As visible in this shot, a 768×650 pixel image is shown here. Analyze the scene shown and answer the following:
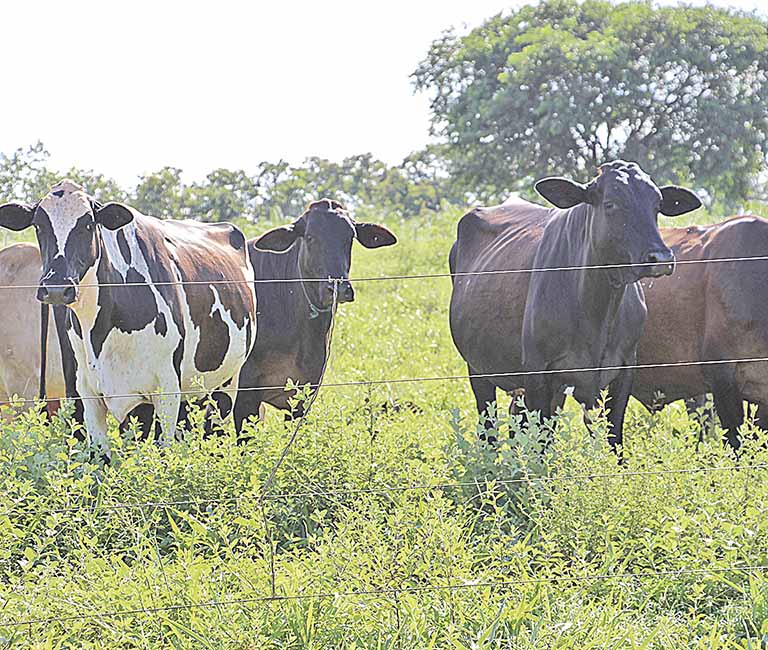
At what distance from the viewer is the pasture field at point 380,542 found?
3865 millimetres

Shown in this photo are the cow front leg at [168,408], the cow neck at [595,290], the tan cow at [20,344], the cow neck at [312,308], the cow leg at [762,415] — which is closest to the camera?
the cow front leg at [168,408]

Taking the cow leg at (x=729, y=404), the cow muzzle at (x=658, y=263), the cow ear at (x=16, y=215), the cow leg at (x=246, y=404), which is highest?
the cow ear at (x=16, y=215)

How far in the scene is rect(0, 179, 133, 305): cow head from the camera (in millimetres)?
5293

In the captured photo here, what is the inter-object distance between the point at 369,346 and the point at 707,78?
19021mm

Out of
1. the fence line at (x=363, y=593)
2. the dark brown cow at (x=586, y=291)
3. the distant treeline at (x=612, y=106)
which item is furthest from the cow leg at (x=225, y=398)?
the distant treeline at (x=612, y=106)

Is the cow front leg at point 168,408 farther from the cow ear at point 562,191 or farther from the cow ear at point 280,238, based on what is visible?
the cow ear at point 562,191

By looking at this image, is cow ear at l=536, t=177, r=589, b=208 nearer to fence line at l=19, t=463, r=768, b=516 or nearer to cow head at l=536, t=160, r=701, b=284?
cow head at l=536, t=160, r=701, b=284

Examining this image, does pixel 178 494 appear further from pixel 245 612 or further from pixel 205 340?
pixel 205 340

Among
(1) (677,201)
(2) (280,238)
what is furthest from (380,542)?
(2) (280,238)

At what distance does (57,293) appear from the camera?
5.20m

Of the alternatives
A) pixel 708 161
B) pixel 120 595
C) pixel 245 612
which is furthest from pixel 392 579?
pixel 708 161

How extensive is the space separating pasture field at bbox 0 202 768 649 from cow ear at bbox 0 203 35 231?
105cm

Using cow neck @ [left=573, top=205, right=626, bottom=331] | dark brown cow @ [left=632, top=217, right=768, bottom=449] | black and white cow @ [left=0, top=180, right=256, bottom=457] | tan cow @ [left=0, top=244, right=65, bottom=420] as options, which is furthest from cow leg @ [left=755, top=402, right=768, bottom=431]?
tan cow @ [left=0, top=244, right=65, bottom=420]

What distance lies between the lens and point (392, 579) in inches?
161
